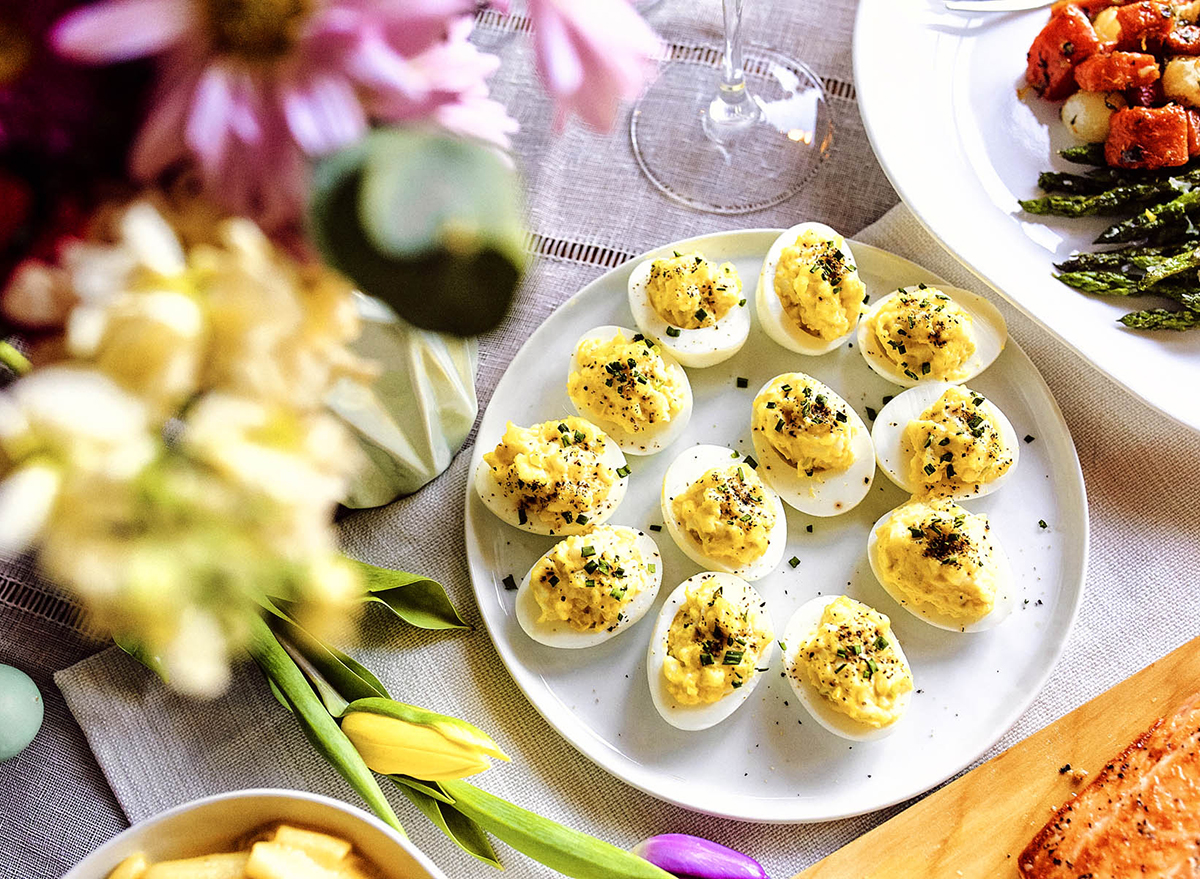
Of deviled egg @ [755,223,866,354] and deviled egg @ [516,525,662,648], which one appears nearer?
deviled egg @ [516,525,662,648]

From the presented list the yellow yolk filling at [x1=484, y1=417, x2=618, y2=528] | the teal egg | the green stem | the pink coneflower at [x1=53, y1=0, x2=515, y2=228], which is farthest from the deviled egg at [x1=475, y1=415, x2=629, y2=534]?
the pink coneflower at [x1=53, y1=0, x2=515, y2=228]

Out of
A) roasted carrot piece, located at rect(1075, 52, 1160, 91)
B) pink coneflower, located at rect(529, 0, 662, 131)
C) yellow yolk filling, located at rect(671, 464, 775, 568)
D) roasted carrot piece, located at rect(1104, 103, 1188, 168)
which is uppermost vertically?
pink coneflower, located at rect(529, 0, 662, 131)

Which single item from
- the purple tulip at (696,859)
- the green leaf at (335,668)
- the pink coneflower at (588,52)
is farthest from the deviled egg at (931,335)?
the pink coneflower at (588,52)

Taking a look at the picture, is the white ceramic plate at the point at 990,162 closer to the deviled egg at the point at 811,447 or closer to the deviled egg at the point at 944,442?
the deviled egg at the point at 944,442

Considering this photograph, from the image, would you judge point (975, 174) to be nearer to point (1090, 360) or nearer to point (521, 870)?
point (1090, 360)

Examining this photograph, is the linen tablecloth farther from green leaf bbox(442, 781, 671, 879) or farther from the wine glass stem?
the wine glass stem

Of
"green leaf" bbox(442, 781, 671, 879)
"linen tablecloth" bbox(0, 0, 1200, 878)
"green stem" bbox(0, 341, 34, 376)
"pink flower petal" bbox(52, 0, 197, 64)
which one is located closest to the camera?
"pink flower petal" bbox(52, 0, 197, 64)

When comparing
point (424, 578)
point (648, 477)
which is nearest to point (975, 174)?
point (648, 477)
